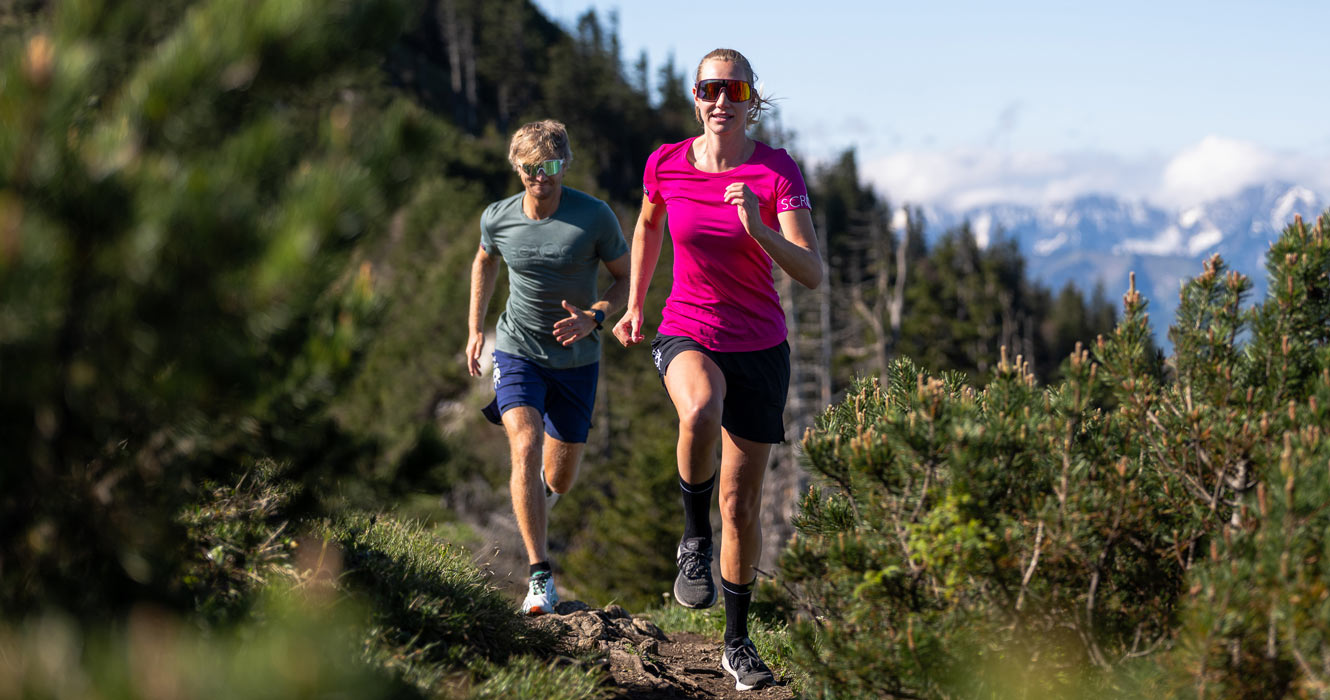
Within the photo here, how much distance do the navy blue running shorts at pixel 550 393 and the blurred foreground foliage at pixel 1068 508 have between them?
280 cm

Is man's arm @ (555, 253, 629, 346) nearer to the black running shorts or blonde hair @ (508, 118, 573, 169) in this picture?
blonde hair @ (508, 118, 573, 169)

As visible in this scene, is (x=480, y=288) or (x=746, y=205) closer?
(x=746, y=205)

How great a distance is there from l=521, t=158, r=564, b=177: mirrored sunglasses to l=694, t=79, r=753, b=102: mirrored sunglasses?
1305 mm

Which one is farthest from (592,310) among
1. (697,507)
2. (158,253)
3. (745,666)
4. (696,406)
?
(158,253)

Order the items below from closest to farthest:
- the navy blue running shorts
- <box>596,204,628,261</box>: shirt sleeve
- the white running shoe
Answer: the white running shoe < the navy blue running shorts < <box>596,204,628,261</box>: shirt sleeve

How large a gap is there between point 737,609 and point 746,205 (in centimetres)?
189

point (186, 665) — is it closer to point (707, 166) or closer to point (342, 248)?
point (342, 248)

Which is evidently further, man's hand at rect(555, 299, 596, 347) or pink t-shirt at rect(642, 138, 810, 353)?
man's hand at rect(555, 299, 596, 347)

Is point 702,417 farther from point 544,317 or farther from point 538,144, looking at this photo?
point 538,144

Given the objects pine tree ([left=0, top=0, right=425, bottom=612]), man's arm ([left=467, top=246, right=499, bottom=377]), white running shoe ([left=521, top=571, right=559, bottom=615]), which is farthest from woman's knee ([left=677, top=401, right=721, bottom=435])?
pine tree ([left=0, top=0, right=425, bottom=612])

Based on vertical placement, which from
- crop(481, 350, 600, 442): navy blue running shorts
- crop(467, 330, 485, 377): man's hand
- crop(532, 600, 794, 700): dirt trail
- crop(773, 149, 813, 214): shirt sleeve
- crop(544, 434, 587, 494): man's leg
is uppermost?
crop(773, 149, 813, 214): shirt sleeve

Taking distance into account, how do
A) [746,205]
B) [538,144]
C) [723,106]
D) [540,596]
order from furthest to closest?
[538,144] < [540,596] < [723,106] < [746,205]

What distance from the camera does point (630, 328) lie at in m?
5.37

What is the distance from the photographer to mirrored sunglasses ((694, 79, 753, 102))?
15.8 ft
